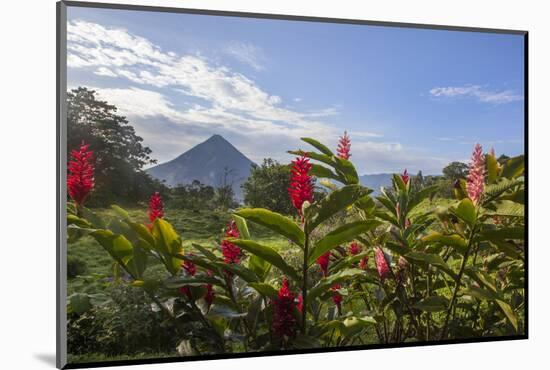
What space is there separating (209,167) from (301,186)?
44 cm

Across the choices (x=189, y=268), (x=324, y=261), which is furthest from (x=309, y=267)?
(x=189, y=268)

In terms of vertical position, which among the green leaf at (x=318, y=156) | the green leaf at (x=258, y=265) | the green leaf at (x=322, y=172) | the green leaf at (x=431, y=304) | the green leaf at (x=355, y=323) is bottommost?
the green leaf at (x=355, y=323)

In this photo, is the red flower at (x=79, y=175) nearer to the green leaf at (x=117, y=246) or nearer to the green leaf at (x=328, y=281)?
the green leaf at (x=117, y=246)

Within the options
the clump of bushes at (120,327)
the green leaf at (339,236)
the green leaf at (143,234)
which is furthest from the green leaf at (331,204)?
the clump of bushes at (120,327)

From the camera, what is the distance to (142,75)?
3.12 metres

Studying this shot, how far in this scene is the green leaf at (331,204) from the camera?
9.79ft

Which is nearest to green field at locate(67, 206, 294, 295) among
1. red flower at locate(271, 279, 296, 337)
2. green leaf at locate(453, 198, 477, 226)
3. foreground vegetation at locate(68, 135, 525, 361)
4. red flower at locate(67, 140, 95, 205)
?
foreground vegetation at locate(68, 135, 525, 361)

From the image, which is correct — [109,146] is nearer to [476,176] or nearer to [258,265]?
[258,265]

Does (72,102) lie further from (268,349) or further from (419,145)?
(419,145)

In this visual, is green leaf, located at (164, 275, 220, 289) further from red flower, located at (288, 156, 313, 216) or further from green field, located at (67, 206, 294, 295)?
red flower, located at (288, 156, 313, 216)

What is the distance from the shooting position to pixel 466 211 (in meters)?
3.29

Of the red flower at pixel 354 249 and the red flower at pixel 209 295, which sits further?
the red flower at pixel 354 249

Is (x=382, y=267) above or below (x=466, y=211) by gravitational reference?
below

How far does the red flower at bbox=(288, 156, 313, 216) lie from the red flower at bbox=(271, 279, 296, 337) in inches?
14.6
